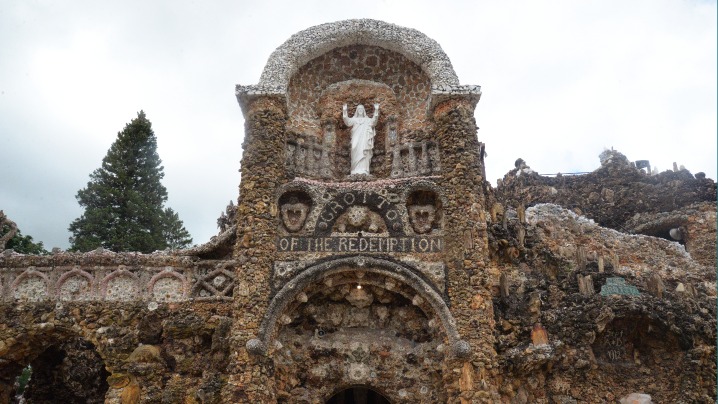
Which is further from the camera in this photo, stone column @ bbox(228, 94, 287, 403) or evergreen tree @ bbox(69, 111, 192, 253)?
evergreen tree @ bbox(69, 111, 192, 253)

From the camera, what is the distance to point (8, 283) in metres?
12.4

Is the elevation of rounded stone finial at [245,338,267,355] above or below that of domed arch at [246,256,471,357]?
below

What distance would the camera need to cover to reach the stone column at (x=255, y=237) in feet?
35.1

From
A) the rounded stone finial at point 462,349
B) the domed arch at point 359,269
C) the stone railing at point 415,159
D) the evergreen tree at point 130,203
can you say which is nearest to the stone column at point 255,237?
the domed arch at point 359,269

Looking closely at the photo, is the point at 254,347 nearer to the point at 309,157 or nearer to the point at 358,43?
the point at 309,157

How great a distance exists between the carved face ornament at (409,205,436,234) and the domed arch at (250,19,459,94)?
3.24 m

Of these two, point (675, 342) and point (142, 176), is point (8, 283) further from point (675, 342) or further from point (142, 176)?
point (142, 176)

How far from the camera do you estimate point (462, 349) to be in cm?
1070

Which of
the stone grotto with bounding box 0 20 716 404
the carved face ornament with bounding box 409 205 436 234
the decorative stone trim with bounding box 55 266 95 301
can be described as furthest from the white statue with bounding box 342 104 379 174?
the decorative stone trim with bounding box 55 266 95 301

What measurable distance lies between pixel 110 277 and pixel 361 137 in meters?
6.56

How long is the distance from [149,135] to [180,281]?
61.3 ft

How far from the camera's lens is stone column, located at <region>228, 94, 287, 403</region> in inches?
421

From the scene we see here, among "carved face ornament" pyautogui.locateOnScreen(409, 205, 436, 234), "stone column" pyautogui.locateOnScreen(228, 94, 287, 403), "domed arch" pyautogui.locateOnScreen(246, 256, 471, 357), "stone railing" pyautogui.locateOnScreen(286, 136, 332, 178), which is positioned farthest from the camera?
"stone railing" pyautogui.locateOnScreen(286, 136, 332, 178)

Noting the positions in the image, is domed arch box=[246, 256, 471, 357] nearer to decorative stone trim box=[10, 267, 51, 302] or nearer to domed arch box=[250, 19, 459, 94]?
domed arch box=[250, 19, 459, 94]
